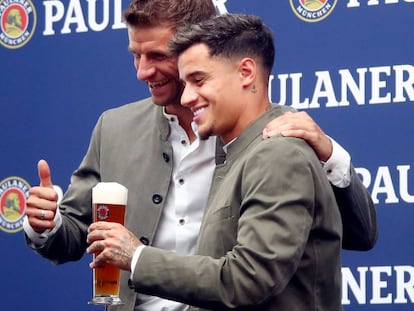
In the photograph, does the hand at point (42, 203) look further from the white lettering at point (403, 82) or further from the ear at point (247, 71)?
the white lettering at point (403, 82)

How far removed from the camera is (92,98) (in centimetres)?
416

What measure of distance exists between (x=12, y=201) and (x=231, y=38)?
178 centimetres

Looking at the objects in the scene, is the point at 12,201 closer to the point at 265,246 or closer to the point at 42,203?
the point at 42,203

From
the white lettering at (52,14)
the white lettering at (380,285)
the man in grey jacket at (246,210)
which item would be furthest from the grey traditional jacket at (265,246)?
the white lettering at (52,14)

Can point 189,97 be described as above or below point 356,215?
above

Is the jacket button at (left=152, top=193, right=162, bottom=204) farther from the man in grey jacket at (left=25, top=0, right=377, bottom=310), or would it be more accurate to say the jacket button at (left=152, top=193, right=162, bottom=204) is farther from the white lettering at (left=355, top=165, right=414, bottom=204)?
the white lettering at (left=355, top=165, right=414, bottom=204)

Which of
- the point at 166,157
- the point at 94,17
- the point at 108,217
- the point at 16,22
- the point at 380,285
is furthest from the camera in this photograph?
the point at 16,22

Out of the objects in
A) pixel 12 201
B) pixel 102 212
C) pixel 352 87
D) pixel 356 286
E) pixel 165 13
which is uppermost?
pixel 165 13

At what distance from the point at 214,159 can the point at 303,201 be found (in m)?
0.57

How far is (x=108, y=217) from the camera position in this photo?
2.61 meters

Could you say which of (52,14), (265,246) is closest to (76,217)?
(265,246)

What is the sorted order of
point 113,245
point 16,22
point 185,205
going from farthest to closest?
point 16,22 < point 185,205 < point 113,245

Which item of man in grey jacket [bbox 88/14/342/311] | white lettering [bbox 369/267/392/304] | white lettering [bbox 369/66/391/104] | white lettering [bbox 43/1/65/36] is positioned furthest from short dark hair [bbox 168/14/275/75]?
white lettering [bbox 43/1/65/36]

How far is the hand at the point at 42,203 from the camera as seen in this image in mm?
2781
